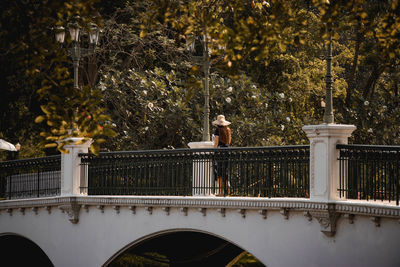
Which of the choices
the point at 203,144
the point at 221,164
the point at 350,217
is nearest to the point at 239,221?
the point at 221,164

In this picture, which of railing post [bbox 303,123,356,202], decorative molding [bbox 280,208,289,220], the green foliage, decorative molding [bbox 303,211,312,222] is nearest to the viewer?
railing post [bbox 303,123,356,202]

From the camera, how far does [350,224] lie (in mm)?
11555

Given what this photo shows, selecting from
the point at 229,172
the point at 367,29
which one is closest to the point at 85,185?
the point at 229,172

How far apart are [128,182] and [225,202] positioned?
10.7 feet

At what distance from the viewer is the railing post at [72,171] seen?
17.1 metres

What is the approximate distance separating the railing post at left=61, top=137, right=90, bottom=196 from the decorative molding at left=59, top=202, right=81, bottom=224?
0.27m

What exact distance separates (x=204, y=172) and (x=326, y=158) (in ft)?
11.9

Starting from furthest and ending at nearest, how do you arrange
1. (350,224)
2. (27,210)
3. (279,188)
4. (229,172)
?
(27,210), (229,172), (279,188), (350,224)

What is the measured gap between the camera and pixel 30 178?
19141 millimetres

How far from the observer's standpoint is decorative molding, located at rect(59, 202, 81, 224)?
56.2 ft

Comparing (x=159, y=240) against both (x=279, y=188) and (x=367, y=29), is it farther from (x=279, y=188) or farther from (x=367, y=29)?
(x=367, y=29)

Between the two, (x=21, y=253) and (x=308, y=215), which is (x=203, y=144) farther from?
(x=21, y=253)

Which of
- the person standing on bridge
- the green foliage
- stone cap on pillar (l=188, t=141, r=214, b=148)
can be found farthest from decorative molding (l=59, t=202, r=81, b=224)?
the person standing on bridge

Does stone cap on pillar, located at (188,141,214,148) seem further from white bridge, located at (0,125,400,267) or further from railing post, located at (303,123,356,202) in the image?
railing post, located at (303,123,356,202)
